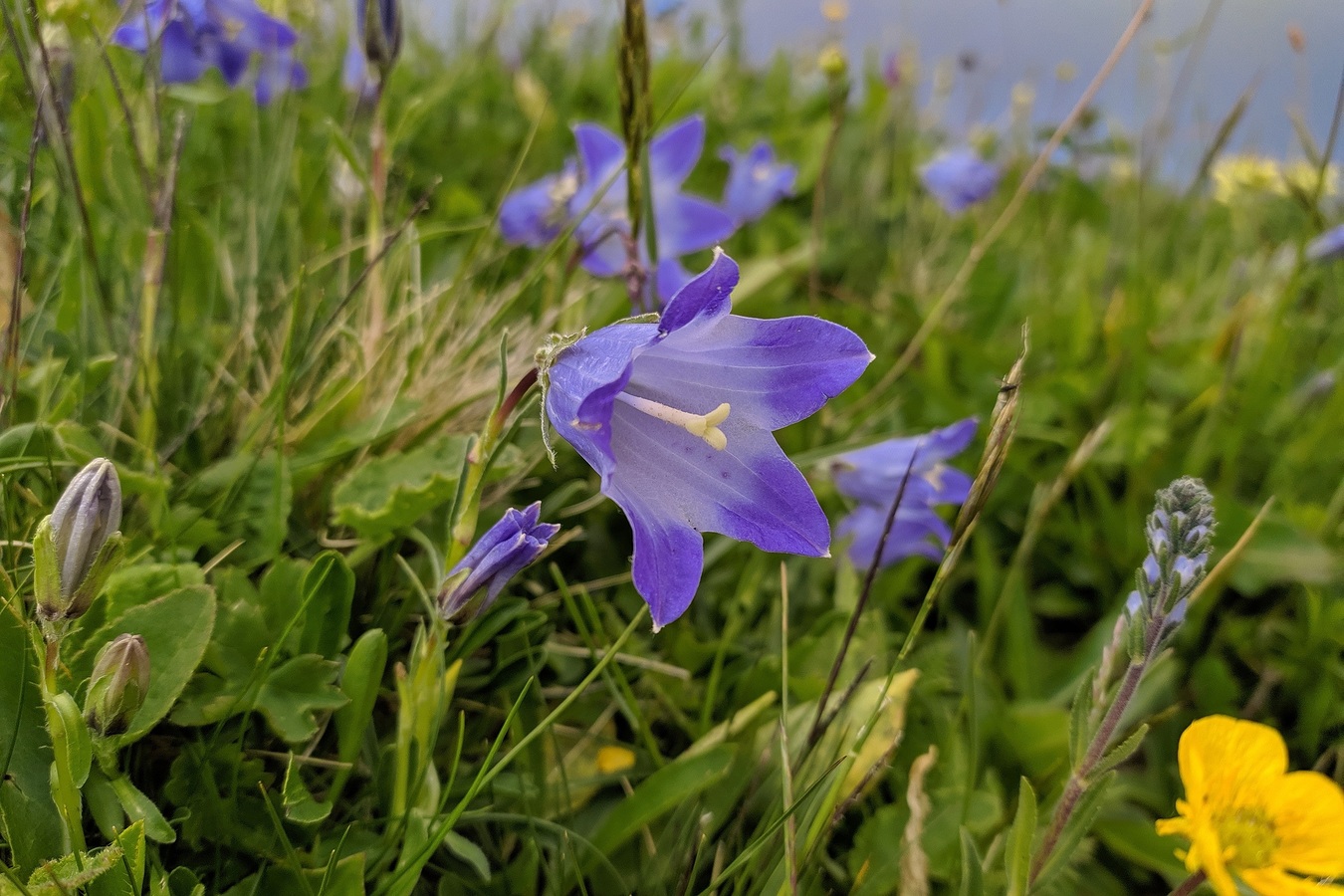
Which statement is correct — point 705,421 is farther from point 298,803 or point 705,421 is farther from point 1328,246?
point 1328,246

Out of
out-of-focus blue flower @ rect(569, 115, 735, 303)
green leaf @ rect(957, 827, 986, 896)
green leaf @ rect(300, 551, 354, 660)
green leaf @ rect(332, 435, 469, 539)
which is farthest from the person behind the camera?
out-of-focus blue flower @ rect(569, 115, 735, 303)

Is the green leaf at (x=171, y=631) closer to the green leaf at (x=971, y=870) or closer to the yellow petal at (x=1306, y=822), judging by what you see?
the green leaf at (x=971, y=870)

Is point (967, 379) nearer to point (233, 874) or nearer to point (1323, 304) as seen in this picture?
point (1323, 304)

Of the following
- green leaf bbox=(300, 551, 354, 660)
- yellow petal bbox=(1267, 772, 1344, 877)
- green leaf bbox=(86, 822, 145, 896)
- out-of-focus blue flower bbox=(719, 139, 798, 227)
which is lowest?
yellow petal bbox=(1267, 772, 1344, 877)

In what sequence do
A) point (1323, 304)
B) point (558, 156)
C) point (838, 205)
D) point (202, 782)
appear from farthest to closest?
point (838, 205) < point (558, 156) < point (1323, 304) < point (202, 782)

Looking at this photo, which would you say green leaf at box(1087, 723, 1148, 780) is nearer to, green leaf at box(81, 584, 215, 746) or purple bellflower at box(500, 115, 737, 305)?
green leaf at box(81, 584, 215, 746)

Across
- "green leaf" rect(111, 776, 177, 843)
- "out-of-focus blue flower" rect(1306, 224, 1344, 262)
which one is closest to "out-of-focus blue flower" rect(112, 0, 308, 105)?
"green leaf" rect(111, 776, 177, 843)

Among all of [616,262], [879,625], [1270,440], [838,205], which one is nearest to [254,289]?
[616,262]

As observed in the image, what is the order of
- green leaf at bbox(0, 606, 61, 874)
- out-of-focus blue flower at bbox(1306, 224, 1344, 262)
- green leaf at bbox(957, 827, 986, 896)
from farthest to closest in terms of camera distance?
1. out-of-focus blue flower at bbox(1306, 224, 1344, 262)
2. green leaf at bbox(957, 827, 986, 896)
3. green leaf at bbox(0, 606, 61, 874)
